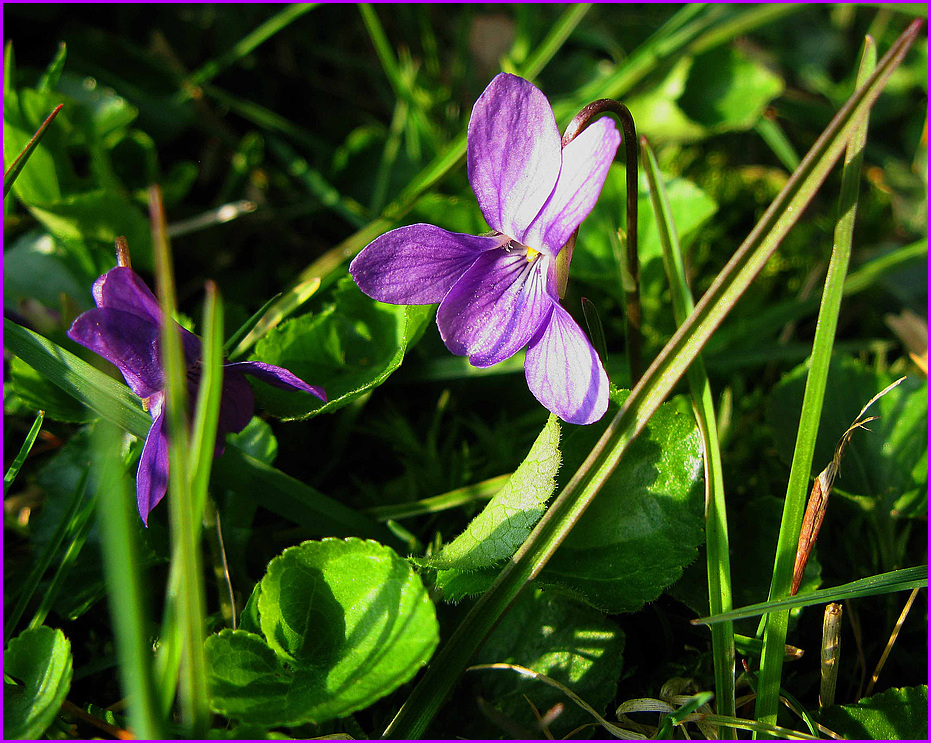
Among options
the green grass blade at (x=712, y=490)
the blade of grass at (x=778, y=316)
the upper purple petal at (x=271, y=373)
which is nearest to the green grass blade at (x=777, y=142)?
the blade of grass at (x=778, y=316)

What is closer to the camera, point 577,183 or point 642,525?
point 577,183

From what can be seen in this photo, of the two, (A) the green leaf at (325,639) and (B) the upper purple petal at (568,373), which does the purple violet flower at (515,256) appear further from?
(A) the green leaf at (325,639)

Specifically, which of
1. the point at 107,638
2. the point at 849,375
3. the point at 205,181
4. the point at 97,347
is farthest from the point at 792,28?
the point at 107,638

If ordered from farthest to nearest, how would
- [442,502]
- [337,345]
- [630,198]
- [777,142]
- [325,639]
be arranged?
1. [777,142]
2. [337,345]
3. [442,502]
4. [630,198]
5. [325,639]

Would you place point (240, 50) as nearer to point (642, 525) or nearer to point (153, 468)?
point (153, 468)

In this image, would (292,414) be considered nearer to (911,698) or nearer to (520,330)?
(520,330)

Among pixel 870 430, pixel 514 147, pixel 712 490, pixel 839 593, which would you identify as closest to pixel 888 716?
pixel 839 593

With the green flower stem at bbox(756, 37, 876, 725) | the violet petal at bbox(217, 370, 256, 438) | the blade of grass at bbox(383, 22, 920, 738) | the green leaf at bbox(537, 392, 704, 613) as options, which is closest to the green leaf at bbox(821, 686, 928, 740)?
the green flower stem at bbox(756, 37, 876, 725)
